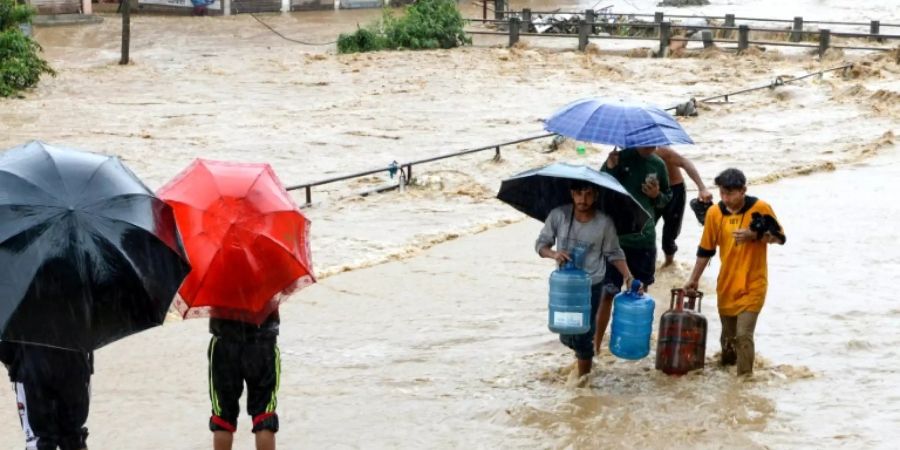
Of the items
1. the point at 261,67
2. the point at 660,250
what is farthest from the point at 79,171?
the point at 261,67

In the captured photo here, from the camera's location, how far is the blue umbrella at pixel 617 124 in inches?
311

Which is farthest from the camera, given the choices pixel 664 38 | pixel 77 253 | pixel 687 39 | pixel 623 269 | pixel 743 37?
pixel 687 39

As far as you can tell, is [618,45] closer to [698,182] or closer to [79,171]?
[698,182]

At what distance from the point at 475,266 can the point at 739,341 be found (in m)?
4.23

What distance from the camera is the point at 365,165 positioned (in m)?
18.1

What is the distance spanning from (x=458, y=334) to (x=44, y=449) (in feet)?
13.2

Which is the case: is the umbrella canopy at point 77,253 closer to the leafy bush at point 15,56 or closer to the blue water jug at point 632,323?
the blue water jug at point 632,323

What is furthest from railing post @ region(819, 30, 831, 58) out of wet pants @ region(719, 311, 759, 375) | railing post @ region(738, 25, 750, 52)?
wet pants @ region(719, 311, 759, 375)

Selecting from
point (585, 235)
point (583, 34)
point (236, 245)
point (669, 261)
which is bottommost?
point (669, 261)

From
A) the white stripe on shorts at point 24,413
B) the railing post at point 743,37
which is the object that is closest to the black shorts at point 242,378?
the white stripe on shorts at point 24,413

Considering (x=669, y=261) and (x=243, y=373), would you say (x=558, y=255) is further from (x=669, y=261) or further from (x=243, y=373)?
(x=669, y=261)

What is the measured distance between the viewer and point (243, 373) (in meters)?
5.80

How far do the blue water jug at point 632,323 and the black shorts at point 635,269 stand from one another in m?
0.35

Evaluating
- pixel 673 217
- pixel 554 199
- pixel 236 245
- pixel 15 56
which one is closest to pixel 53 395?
pixel 236 245
